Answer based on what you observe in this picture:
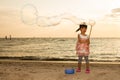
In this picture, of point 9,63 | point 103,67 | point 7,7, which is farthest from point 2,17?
point 103,67

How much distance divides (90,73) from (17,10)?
1697 centimetres

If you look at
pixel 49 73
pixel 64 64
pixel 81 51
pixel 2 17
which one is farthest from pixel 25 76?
Answer: pixel 2 17

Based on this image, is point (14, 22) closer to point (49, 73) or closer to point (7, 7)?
point (7, 7)

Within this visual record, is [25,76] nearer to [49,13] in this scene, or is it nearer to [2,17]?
[49,13]

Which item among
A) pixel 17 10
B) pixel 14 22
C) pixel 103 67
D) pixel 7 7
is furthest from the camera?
pixel 14 22

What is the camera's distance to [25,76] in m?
7.68

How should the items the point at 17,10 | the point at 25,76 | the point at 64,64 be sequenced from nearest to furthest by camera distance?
the point at 25,76, the point at 64,64, the point at 17,10

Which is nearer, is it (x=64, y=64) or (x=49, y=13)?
(x=64, y=64)

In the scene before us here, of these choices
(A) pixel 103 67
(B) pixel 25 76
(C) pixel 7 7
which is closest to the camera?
(B) pixel 25 76

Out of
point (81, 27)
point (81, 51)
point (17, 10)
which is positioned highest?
point (17, 10)

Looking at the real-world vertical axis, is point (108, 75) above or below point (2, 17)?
below

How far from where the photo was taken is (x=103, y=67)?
9.55 m

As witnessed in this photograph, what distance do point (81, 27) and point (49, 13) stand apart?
16.8 metres

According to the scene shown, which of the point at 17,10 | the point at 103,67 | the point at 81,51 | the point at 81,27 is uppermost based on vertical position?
the point at 17,10
